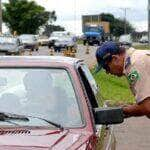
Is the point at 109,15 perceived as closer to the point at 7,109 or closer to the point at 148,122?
the point at 148,122

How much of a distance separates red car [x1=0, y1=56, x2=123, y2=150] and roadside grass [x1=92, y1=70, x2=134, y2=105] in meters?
9.78

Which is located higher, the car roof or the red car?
the car roof

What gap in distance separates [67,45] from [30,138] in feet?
181

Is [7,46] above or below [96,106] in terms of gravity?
below

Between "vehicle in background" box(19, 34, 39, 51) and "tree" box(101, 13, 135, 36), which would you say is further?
"tree" box(101, 13, 135, 36)

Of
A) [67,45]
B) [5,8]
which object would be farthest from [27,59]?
[5,8]

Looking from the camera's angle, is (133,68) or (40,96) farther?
(133,68)

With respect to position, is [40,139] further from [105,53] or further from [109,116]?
[105,53]

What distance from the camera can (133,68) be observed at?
21.1 ft

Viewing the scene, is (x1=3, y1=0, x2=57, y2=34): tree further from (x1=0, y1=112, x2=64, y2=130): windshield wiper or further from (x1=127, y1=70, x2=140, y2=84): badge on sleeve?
(x1=0, y1=112, x2=64, y2=130): windshield wiper

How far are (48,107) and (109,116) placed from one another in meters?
0.55

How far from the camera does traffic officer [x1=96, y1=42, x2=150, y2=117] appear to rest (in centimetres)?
641

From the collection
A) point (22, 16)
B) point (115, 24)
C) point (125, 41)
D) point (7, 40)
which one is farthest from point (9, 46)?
point (115, 24)

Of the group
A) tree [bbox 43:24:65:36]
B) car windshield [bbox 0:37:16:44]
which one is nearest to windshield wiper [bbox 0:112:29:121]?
car windshield [bbox 0:37:16:44]
